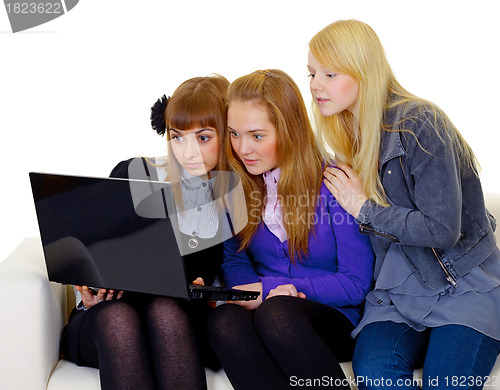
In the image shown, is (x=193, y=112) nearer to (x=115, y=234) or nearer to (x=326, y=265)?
(x=115, y=234)

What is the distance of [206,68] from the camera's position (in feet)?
7.97

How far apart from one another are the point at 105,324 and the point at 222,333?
292 millimetres

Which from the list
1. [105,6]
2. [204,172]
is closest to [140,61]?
[105,6]

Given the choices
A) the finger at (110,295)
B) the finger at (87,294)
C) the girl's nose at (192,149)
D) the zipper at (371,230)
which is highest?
the girl's nose at (192,149)

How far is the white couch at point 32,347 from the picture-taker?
162 cm

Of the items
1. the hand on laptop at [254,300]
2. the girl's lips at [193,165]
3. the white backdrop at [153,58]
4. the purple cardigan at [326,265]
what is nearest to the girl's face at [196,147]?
the girl's lips at [193,165]

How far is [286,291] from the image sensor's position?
1.67m

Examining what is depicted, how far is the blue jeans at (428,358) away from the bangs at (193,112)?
0.72 m

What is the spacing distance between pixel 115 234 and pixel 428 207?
0.76 meters

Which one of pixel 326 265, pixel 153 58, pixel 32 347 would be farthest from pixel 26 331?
pixel 153 58

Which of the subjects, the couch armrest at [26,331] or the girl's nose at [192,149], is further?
the girl's nose at [192,149]

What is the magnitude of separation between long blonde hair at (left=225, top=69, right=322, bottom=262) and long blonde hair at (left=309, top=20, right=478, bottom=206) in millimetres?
140

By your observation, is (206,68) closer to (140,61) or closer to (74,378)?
(140,61)

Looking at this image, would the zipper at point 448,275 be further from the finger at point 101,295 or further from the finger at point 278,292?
the finger at point 101,295
